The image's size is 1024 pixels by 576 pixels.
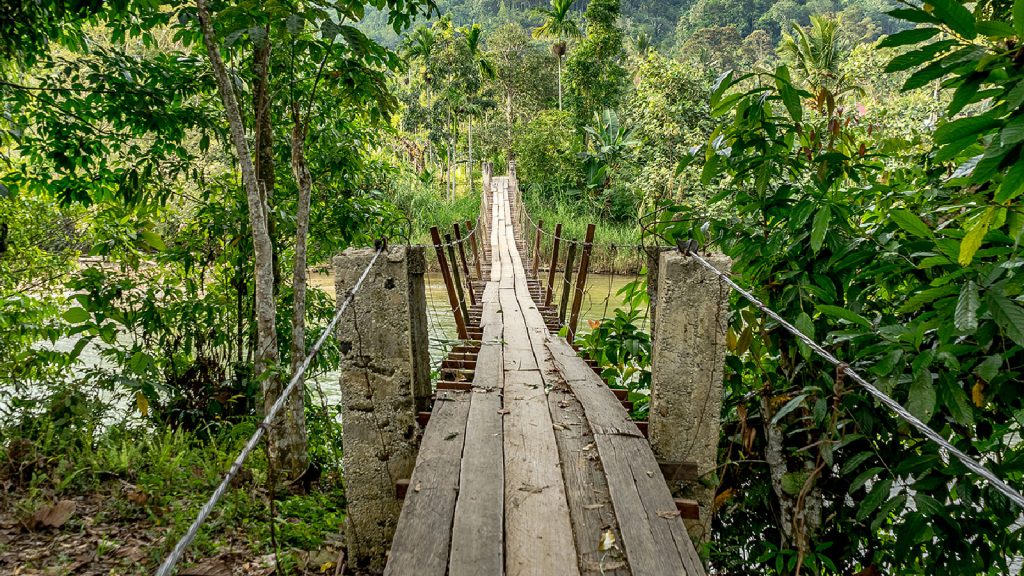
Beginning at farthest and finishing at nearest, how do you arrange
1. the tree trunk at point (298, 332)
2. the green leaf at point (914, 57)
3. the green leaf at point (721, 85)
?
the tree trunk at point (298, 332) < the green leaf at point (721, 85) < the green leaf at point (914, 57)

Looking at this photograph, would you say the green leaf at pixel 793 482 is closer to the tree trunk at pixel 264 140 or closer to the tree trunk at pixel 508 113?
the tree trunk at pixel 264 140

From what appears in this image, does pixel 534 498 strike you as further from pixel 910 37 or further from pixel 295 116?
pixel 295 116

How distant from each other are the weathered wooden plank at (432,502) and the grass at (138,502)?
84 centimetres

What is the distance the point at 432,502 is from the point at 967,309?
4.18ft

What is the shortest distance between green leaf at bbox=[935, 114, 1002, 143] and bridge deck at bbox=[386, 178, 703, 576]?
0.95 meters

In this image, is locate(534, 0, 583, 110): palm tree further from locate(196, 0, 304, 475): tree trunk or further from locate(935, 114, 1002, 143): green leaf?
locate(935, 114, 1002, 143): green leaf

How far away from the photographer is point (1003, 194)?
855 millimetres

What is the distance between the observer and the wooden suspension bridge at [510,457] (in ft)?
4.44

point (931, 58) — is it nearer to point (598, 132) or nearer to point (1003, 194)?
point (1003, 194)

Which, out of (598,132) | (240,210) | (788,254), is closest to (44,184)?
(240,210)

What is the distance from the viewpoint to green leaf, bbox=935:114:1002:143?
90cm

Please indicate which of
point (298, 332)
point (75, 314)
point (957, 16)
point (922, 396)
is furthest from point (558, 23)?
point (957, 16)

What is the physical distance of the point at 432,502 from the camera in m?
1.53

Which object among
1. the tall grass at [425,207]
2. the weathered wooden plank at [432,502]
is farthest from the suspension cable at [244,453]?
the tall grass at [425,207]
